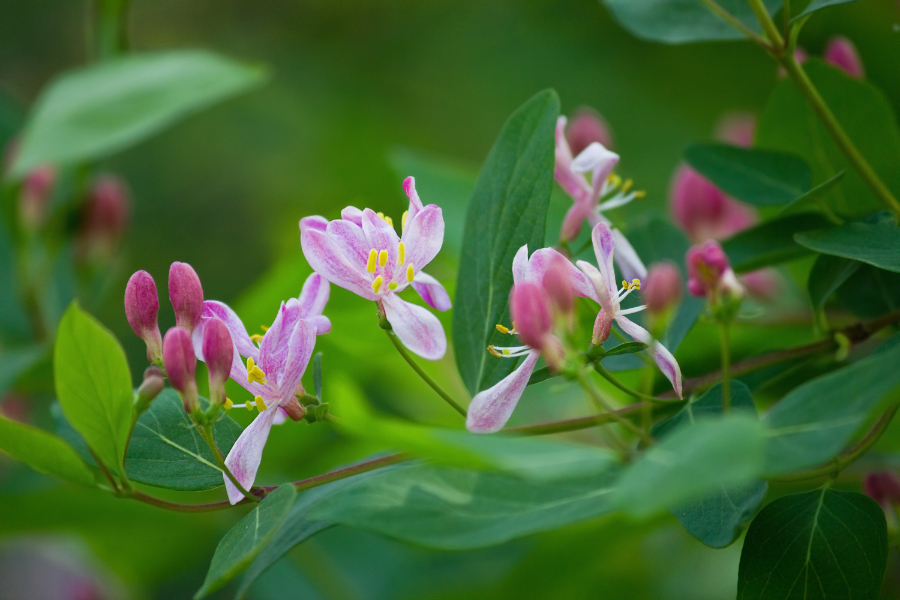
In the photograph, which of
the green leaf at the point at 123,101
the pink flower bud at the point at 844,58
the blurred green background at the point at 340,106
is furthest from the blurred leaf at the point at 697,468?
the blurred green background at the point at 340,106

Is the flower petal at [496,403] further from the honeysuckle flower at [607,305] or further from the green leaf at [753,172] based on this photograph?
the green leaf at [753,172]

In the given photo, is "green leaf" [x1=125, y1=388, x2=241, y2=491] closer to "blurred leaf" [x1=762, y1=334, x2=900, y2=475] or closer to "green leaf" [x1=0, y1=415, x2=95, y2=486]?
"green leaf" [x1=0, y1=415, x2=95, y2=486]

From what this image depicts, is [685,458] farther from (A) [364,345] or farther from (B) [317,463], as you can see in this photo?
(B) [317,463]

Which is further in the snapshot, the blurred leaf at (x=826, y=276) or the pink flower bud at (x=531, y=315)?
the blurred leaf at (x=826, y=276)

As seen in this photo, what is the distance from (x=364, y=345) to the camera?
0.76m

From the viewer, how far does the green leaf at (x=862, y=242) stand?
1.57 ft

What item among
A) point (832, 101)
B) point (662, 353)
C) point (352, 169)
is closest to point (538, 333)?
point (662, 353)

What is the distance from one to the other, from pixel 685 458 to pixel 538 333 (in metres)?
0.12

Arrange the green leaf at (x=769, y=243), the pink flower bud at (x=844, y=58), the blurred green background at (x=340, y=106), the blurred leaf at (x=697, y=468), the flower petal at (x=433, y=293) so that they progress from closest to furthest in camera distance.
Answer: the blurred leaf at (x=697, y=468) < the flower petal at (x=433, y=293) < the green leaf at (x=769, y=243) < the pink flower bud at (x=844, y=58) < the blurred green background at (x=340, y=106)

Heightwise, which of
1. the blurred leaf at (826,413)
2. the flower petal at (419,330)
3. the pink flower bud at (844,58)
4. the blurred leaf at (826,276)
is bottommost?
the blurred leaf at (826,276)

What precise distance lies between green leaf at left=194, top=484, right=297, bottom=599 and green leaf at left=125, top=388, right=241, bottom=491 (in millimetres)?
62

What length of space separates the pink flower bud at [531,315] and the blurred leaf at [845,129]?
314mm

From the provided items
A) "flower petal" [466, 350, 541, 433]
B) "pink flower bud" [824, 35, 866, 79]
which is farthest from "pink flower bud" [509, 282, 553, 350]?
"pink flower bud" [824, 35, 866, 79]

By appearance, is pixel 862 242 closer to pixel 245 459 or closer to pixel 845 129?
pixel 845 129
